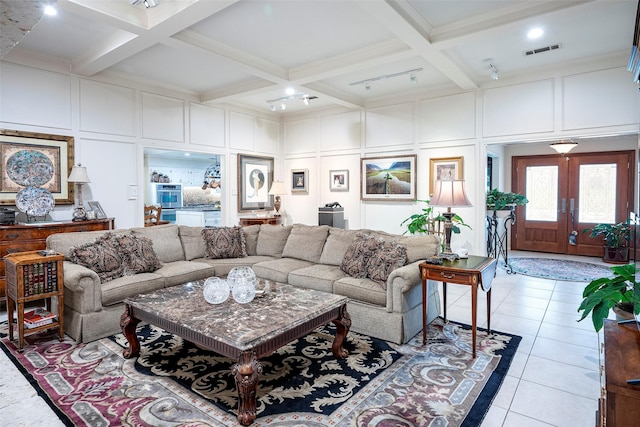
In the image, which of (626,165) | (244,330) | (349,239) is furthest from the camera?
(626,165)

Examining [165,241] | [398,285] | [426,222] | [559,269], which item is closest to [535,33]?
[426,222]

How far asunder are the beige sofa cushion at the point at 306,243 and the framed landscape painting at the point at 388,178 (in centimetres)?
231

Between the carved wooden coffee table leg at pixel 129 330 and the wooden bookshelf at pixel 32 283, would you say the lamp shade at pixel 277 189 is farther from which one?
the carved wooden coffee table leg at pixel 129 330

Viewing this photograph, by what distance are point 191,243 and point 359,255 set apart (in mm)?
2241

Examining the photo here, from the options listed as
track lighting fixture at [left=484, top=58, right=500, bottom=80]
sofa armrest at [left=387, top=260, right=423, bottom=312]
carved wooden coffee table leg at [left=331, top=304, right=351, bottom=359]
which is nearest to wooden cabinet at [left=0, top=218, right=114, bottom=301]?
carved wooden coffee table leg at [left=331, top=304, right=351, bottom=359]

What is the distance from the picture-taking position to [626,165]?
23.2 ft

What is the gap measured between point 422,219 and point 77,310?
15.0 ft

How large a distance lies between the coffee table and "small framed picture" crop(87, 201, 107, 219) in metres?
2.55

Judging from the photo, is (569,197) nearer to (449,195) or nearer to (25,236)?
(449,195)

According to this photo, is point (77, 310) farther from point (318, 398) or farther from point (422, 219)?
point (422, 219)

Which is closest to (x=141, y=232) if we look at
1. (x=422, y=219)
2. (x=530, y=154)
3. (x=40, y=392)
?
(x=40, y=392)

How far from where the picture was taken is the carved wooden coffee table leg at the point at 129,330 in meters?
2.82

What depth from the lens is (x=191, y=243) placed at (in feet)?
15.1

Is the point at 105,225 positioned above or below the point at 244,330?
above
